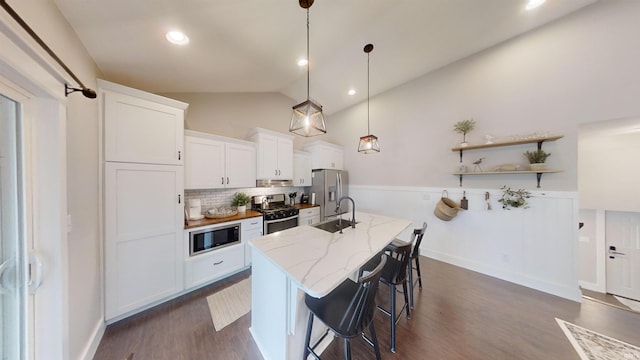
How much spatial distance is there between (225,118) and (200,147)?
935mm

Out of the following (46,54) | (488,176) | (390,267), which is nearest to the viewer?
(46,54)

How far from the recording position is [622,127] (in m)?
2.27

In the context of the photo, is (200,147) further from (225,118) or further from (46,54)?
(46,54)

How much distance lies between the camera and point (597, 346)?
1602mm

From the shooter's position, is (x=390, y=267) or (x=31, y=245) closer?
(x=31, y=245)

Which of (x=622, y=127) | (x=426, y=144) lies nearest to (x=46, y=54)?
(x=426, y=144)

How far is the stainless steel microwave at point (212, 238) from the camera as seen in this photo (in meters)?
2.36

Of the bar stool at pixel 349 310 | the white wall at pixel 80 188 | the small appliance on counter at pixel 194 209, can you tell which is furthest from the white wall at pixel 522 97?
the small appliance on counter at pixel 194 209

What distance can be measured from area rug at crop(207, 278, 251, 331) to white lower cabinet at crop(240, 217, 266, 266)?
0.41 m

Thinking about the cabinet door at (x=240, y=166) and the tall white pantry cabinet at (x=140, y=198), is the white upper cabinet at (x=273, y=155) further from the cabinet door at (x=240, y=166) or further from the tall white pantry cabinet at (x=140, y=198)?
the tall white pantry cabinet at (x=140, y=198)

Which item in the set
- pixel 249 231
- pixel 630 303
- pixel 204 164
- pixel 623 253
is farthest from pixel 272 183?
pixel 623 253

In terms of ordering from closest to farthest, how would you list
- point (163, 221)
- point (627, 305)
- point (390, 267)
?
point (390, 267)
point (163, 221)
point (627, 305)

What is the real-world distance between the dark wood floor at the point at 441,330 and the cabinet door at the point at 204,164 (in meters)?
1.49

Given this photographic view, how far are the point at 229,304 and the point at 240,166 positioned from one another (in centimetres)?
203
